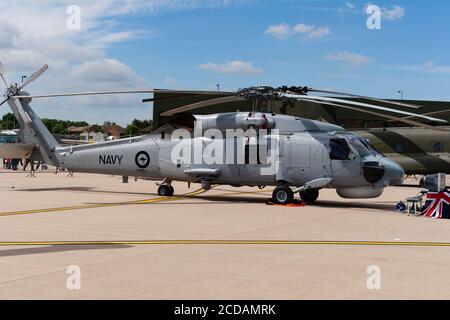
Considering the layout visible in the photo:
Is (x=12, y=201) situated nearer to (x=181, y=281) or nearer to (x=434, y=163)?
(x=181, y=281)

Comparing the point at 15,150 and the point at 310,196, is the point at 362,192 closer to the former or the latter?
the point at 310,196

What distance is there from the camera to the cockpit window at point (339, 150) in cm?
1681

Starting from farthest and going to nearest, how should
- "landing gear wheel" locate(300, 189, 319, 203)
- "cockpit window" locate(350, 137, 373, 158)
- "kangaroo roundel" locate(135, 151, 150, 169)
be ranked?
"kangaroo roundel" locate(135, 151, 150, 169) → "landing gear wheel" locate(300, 189, 319, 203) → "cockpit window" locate(350, 137, 373, 158)

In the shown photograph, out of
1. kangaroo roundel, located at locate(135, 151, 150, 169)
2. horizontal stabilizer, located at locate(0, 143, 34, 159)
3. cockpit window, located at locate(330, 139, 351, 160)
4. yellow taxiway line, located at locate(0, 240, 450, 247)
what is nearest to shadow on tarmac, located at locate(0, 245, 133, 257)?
yellow taxiway line, located at locate(0, 240, 450, 247)

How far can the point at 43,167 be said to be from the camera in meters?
44.6

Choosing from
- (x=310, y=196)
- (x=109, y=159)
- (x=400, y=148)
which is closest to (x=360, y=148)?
(x=310, y=196)

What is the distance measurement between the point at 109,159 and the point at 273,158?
6.29 metres

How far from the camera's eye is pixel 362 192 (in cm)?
1706

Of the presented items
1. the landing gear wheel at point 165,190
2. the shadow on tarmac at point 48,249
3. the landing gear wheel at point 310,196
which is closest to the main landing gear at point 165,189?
the landing gear wheel at point 165,190

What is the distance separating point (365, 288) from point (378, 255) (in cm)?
250

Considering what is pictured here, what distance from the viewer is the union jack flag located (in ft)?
48.4

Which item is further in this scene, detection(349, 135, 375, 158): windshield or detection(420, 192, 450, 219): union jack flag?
detection(349, 135, 375, 158): windshield

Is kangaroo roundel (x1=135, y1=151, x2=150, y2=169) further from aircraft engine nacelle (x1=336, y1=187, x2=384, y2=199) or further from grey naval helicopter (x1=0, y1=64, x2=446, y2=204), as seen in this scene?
aircraft engine nacelle (x1=336, y1=187, x2=384, y2=199)
